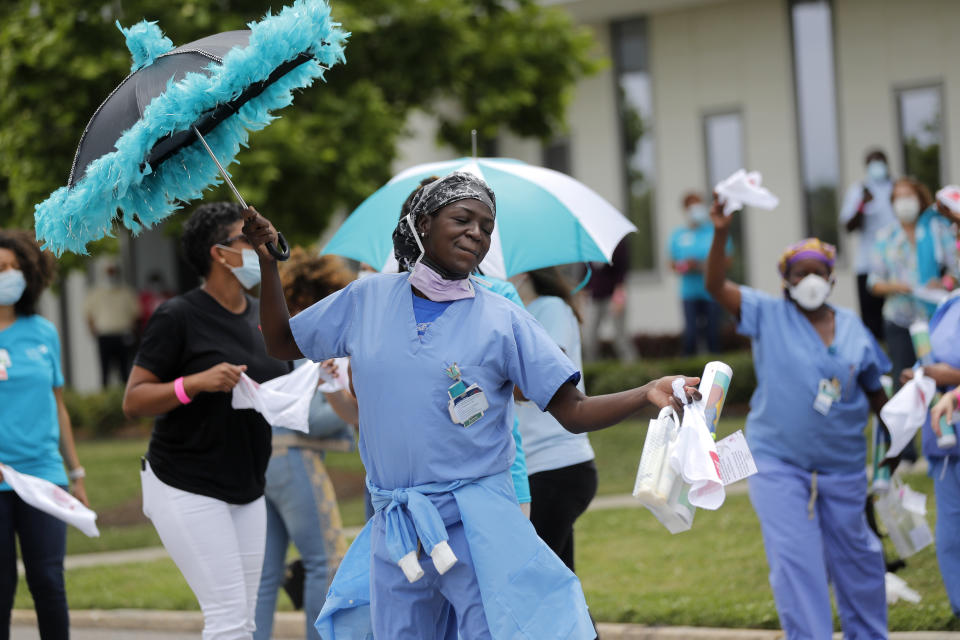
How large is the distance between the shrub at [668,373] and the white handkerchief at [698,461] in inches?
446

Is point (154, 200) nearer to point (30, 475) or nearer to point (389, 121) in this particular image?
point (30, 475)

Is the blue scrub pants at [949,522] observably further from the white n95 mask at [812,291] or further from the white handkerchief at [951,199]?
the white handkerchief at [951,199]

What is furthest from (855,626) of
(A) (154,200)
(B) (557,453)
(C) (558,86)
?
(C) (558,86)

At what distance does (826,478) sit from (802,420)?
0.99ft

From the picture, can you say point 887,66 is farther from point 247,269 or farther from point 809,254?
point 247,269

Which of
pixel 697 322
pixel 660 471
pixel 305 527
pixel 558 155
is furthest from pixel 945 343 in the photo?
pixel 558 155

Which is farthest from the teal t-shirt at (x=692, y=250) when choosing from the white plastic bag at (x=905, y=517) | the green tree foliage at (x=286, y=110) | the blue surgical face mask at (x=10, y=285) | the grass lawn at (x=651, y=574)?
the blue surgical face mask at (x=10, y=285)

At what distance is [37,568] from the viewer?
19.0ft

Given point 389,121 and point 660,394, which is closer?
point 660,394

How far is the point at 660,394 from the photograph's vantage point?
3.51m

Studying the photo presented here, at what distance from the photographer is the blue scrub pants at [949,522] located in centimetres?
602

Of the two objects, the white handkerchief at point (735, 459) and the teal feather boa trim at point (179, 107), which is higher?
the teal feather boa trim at point (179, 107)

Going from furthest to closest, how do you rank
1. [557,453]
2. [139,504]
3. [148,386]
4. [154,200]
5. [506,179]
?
[139,504] → [506,179] → [557,453] → [148,386] → [154,200]

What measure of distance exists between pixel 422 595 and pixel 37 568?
9.08ft
